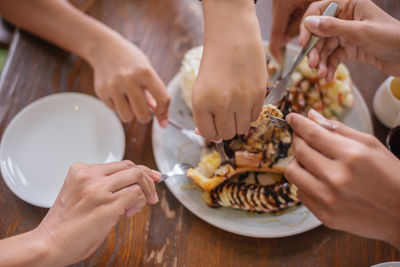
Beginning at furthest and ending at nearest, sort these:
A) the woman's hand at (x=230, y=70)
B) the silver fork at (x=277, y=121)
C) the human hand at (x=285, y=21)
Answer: the human hand at (x=285, y=21) < the silver fork at (x=277, y=121) < the woman's hand at (x=230, y=70)

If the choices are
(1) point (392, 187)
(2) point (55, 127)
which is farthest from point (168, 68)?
(1) point (392, 187)

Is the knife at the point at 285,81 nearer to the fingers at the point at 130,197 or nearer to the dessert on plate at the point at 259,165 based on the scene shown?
the dessert on plate at the point at 259,165

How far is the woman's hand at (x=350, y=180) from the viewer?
666mm

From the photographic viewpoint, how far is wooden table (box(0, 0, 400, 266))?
40.0 inches

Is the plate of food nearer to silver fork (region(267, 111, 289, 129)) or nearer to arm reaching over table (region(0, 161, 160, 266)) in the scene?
silver fork (region(267, 111, 289, 129))

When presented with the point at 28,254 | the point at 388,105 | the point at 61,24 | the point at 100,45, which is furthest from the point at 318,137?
the point at 61,24

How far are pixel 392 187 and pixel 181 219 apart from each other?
0.70m

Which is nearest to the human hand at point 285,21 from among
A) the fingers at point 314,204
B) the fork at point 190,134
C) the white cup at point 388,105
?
the white cup at point 388,105

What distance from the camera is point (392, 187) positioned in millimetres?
671

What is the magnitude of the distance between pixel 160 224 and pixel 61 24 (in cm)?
99

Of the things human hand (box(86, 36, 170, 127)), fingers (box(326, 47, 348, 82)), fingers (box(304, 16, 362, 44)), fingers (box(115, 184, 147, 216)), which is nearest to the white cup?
fingers (box(326, 47, 348, 82))

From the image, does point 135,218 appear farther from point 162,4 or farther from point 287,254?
point 162,4

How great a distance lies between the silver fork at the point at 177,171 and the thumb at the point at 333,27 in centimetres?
69

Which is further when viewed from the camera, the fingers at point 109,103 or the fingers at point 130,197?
the fingers at point 109,103
